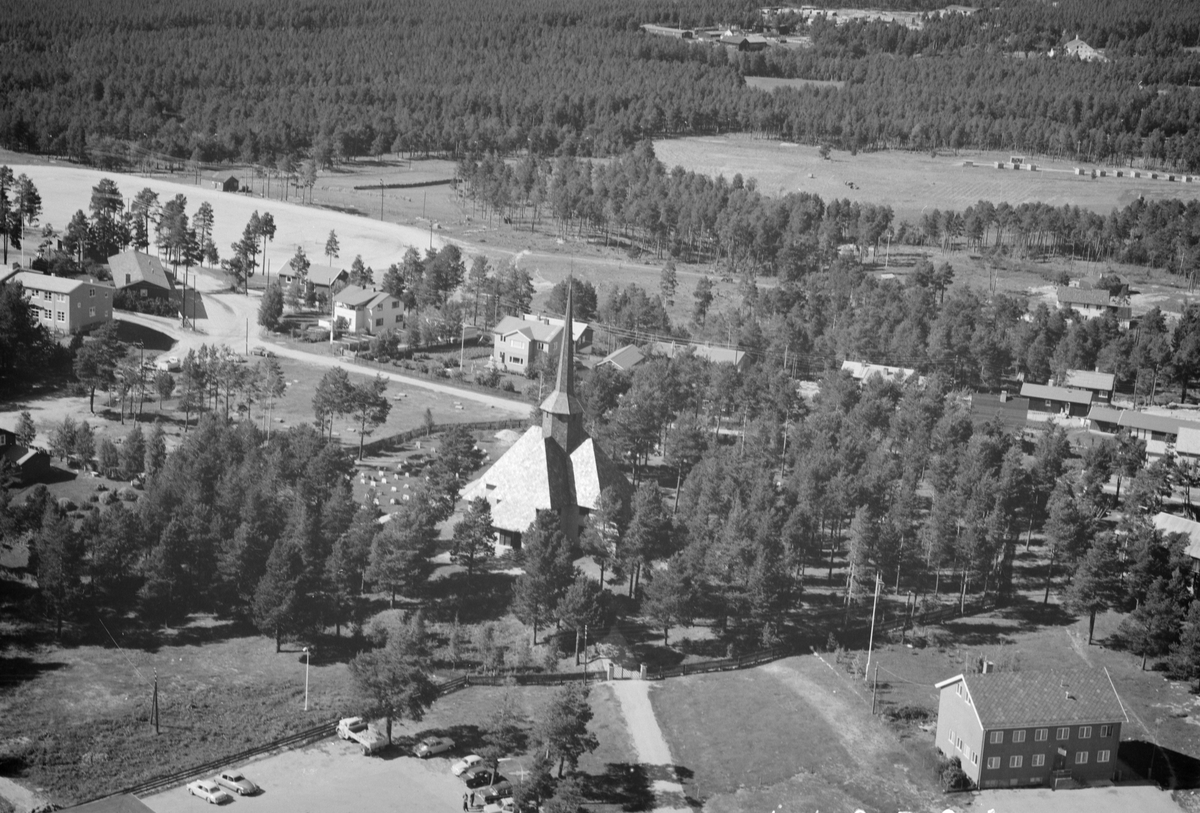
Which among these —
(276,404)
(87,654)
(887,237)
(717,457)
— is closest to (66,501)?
(87,654)

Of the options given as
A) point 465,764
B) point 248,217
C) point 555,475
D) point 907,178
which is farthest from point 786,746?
point 907,178

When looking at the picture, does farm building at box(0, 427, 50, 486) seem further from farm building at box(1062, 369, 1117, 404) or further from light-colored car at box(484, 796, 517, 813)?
farm building at box(1062, 369, 1117, 404)

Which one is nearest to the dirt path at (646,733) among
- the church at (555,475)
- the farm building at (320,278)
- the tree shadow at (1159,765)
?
the church at (555,475)

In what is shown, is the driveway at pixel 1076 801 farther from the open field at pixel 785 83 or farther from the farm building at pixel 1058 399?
the open field at pixel 785 83

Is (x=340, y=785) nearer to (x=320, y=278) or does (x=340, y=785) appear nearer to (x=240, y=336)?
(x=240, y=336)

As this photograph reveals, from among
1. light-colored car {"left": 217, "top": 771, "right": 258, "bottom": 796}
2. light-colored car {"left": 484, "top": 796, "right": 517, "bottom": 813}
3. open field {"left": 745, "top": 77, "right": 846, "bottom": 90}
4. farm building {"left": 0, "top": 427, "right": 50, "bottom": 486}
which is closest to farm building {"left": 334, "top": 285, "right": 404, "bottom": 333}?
farm building {"left": 0, "top": 427, "right": 50, "bottom": 486}

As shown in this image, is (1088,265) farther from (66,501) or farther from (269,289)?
(66,501)
